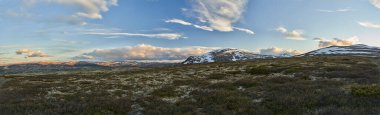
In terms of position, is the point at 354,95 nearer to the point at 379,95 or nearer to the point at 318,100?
the point at 379,95

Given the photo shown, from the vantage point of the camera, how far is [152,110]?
15930mm

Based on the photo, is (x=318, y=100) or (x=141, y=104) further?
(x=141, y=104)

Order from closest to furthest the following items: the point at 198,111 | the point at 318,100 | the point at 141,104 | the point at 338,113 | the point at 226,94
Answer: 1. the point at 338,113
2. the point at 198,111
3. the point at 318,100
4. the point at 141,104
5. the point at 226,94

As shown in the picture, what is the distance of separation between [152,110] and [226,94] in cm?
640

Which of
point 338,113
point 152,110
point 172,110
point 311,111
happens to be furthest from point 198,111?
point 338,113

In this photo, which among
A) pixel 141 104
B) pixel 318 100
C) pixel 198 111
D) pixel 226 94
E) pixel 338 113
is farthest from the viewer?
pixel 226 94

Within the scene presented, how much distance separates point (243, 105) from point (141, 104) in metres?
5.76

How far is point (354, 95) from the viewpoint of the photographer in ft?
58.8

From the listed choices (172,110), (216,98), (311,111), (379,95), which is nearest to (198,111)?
(172,110)

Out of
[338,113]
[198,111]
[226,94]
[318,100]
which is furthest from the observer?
[226,94]

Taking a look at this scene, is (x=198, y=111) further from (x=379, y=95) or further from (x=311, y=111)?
(x=379, y=95)

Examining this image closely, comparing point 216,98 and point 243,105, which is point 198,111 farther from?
point 216,98

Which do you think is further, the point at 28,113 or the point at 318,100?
the point at 318,100

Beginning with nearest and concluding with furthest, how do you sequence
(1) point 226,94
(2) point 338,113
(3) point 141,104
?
1. (2) point 338,113
2. (3) point 141,104
3. (1) point 226,94
